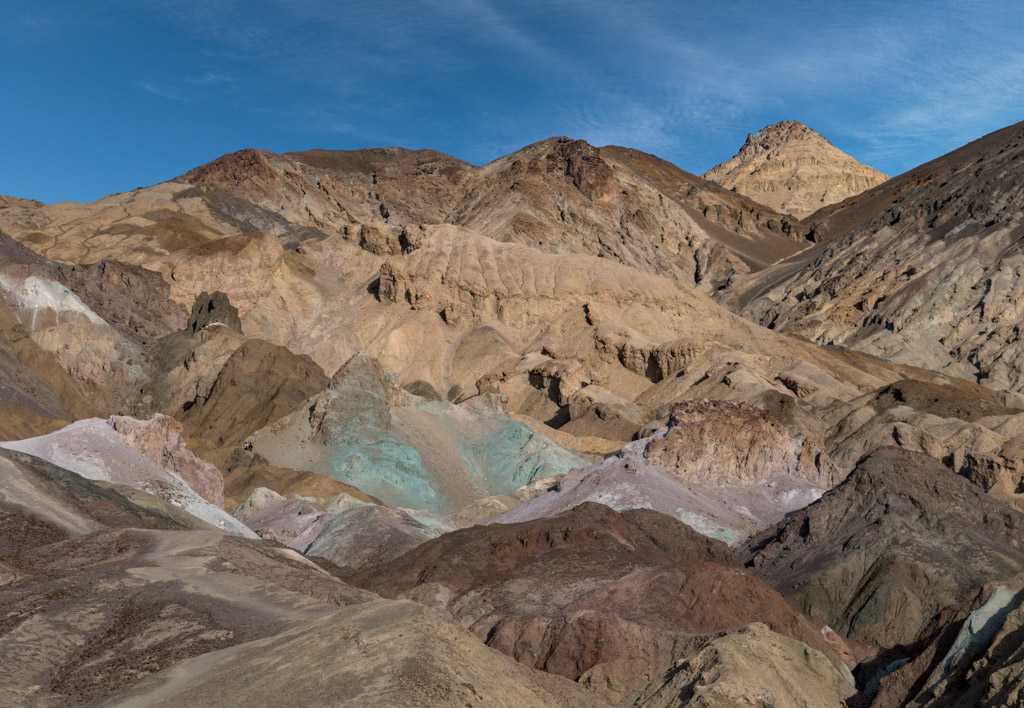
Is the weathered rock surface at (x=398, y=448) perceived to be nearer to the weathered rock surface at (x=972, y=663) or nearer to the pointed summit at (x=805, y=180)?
the weathered rock surface at (x=972, y=663)

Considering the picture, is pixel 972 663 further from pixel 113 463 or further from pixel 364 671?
pixel 113 463

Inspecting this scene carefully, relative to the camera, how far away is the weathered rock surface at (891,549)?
31141mm

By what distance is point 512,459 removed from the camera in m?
54.5

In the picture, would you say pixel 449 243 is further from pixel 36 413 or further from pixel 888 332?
pixel 36 413

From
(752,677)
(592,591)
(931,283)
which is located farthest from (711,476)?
(931,283)

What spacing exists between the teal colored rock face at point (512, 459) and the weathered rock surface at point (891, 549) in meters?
15.2

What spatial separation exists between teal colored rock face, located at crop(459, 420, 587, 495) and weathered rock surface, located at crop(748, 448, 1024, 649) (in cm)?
1525

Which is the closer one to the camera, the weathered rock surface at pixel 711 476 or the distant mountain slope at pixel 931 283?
the weathered rock surface at pixel 711 476

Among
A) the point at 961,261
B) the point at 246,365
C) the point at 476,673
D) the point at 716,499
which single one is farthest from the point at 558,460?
the point at 961,261

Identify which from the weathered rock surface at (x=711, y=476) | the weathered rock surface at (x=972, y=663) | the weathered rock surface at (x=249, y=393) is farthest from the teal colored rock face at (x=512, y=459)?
the weathered rock surface at (x=972, y=663)

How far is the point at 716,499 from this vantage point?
45188mm

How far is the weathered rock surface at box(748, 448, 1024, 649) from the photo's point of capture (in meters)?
31.1

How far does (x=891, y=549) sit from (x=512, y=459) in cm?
2298

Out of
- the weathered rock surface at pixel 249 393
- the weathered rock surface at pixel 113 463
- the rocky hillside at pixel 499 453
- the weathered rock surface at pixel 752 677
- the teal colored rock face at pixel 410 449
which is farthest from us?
the weathered rock surface at pixel 249 393
